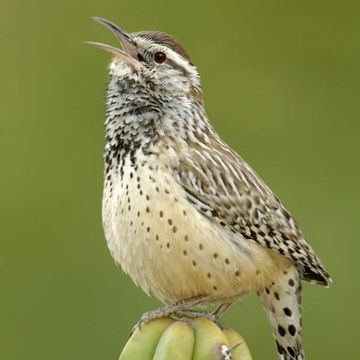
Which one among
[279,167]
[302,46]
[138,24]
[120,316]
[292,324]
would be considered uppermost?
[138,24]

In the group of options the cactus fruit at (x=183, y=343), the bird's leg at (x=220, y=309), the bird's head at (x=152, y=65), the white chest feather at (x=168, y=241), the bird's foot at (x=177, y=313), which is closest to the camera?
the cactus fruit at (x=183, y=343)

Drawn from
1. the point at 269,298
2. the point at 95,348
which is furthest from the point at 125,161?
the point at 95,348

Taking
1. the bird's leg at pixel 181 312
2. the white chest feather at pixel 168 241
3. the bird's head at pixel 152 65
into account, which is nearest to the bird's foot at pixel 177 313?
the bird's leg at pixel 181 312

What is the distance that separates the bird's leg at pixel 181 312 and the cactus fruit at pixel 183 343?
0.63 ft

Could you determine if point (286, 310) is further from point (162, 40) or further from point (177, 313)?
point (162, 40)

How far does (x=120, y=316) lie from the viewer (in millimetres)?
4906

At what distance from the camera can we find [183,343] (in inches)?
97.9

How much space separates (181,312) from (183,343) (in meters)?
0.63

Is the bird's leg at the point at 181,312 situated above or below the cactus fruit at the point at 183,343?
above

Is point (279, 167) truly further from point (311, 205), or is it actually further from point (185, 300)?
point (185, 300)

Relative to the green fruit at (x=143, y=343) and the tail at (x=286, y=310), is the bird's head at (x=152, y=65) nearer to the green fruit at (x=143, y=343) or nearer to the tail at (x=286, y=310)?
the tail at (x=286, y=310)

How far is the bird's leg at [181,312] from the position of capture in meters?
2.99

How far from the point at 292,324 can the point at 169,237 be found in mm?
506

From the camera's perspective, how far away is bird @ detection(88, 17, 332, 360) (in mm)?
3309
